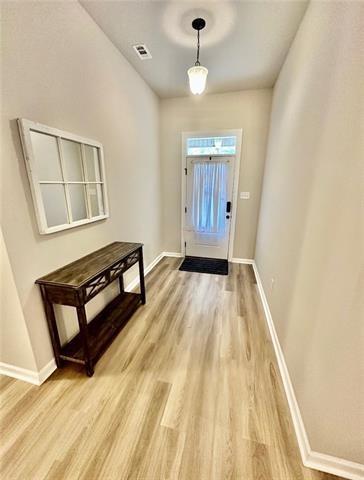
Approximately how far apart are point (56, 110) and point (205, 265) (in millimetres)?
2951

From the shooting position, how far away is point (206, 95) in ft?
10.7

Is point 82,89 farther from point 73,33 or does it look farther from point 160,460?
point 160,460

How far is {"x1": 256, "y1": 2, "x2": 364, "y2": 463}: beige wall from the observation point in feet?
2.84

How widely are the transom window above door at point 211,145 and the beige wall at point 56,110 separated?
121 cm

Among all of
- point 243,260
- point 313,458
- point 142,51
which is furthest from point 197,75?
point 243,260

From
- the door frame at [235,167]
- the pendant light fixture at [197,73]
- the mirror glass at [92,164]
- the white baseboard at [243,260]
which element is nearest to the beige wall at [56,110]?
the mirror glass at [92,164]

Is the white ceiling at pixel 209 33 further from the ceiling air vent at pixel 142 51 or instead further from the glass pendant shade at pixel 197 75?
the glass pendant shade at pixel 197 75

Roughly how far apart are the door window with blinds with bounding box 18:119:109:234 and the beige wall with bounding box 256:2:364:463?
5.84 feet

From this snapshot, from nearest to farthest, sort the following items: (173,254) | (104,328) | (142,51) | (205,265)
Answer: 1. (104,328)
2. (142,51)
3. (205,265)
4. (173,254)

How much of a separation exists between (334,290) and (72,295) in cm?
157

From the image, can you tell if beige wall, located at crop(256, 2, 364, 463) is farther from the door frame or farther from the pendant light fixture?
the door frame

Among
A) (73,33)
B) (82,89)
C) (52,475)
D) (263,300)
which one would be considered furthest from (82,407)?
(73,33)

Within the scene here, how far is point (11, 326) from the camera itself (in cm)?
143

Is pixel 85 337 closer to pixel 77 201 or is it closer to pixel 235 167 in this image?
pixel 77 201
